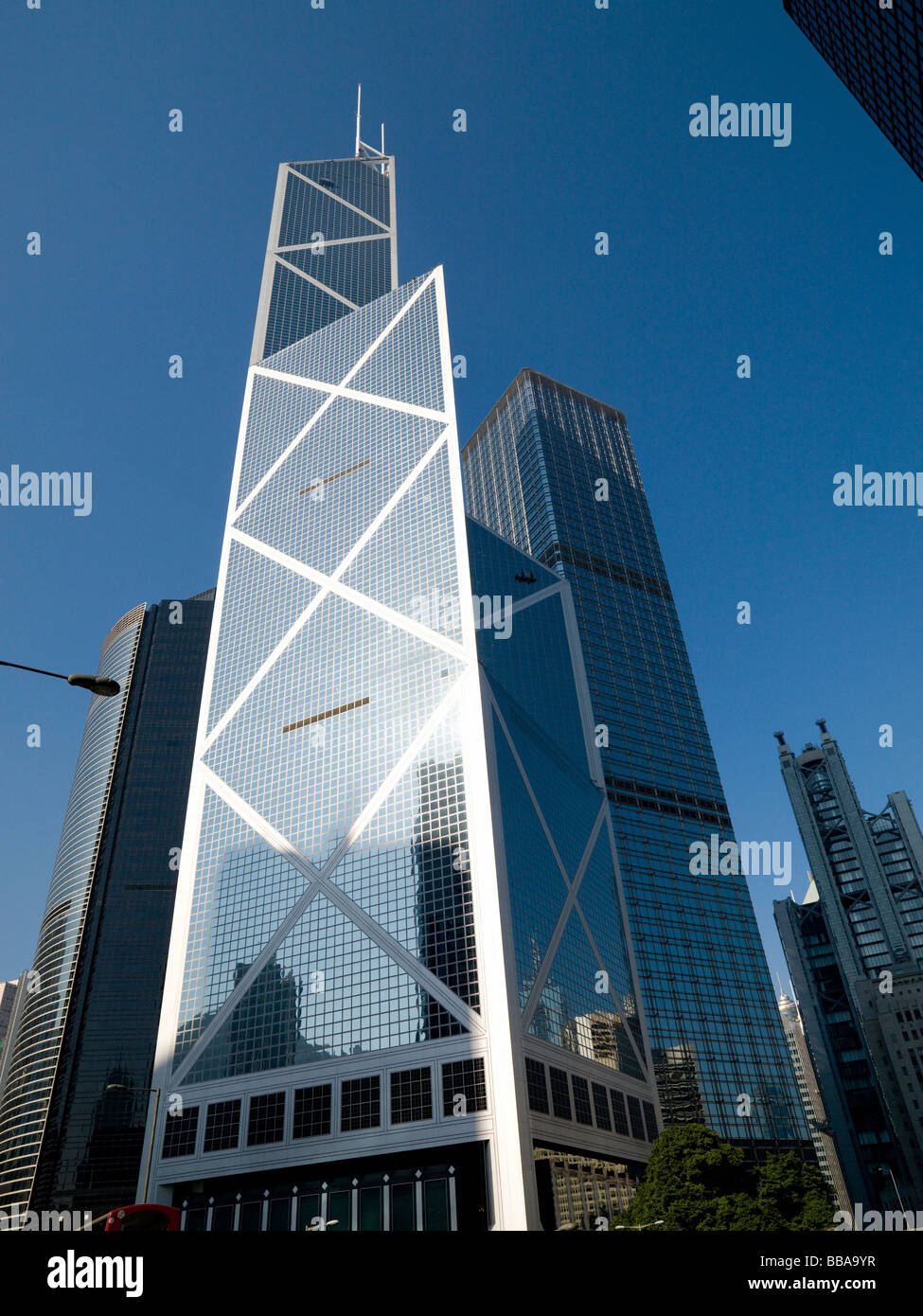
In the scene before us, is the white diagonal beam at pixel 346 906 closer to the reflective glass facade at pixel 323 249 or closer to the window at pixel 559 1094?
the window at pixel 559 1094

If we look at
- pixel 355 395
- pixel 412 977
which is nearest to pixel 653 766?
pixel 355 395

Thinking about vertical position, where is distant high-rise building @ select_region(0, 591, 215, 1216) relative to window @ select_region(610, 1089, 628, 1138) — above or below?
above

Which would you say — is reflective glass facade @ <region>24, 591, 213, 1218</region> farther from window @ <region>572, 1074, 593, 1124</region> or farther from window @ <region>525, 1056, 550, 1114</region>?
window @ <region>525, 1056, 550, 1114</region>

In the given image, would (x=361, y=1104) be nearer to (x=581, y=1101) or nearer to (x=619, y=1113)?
(x=581, y=1101)

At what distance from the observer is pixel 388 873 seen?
7931 cm

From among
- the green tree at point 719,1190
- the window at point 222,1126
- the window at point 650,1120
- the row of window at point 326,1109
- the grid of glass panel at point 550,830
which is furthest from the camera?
the window at point 650,1120

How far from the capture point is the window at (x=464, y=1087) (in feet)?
216

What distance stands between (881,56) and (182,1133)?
94544 mm

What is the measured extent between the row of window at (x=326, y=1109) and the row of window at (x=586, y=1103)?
203 inches

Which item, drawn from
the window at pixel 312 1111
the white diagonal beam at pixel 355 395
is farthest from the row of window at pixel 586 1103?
the white diagonal beam at pixel 355 395

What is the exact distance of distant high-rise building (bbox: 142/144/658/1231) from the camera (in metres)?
68.6

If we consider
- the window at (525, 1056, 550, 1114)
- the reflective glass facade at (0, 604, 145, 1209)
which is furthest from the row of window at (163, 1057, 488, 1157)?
the reflective glass facade at (0, 604, 145, 1209)

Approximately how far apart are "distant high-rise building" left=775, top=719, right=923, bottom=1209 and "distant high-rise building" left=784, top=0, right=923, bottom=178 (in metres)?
122
